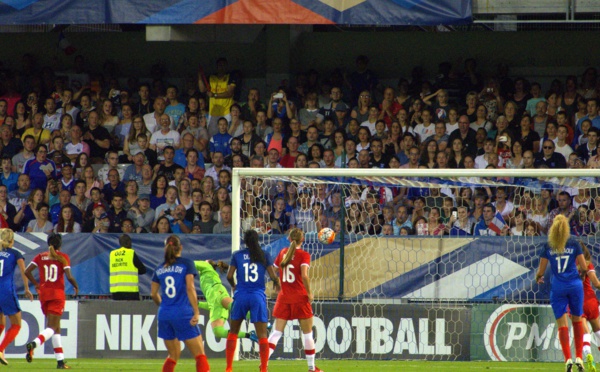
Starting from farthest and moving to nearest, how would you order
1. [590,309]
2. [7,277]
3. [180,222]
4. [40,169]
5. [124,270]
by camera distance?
1. [40,169]
2. [180,222]
3. [124,270]
4. [7,277]
5. [590,309]

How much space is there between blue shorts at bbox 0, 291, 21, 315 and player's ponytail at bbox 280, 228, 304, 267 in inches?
151

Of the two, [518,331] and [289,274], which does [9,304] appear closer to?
[289,274]

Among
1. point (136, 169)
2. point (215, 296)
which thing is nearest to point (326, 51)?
point (136, 169)

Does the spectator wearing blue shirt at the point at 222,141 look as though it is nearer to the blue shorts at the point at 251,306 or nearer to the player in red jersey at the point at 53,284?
the player in red jersey at the point at 53,284

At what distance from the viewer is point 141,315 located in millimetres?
15242

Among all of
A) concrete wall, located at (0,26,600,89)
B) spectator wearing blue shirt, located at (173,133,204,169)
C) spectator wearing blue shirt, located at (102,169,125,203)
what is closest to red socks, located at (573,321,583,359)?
spectator wearing blue shirt, located at (173,133,204,169)

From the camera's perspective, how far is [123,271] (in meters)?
15.4

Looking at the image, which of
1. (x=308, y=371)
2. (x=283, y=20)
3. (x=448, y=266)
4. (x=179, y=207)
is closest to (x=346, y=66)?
(x=283, y=20)

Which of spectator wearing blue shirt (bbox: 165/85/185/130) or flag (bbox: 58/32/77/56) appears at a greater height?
flag (bbox: 58/32/77/56)

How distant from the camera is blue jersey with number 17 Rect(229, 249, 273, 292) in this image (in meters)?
11.7

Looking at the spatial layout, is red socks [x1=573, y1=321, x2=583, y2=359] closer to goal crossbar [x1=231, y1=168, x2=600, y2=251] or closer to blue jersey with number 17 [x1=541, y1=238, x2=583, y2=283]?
blue jersey with number 17 [x1=541, y1=238, x2=583, y2=283]

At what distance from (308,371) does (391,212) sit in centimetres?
379

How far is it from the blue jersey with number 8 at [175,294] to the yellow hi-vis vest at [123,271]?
5.19 metres

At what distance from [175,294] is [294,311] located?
8.26ft
